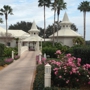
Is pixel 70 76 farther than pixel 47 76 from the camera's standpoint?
Yes

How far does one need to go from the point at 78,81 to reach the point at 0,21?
43.0 m

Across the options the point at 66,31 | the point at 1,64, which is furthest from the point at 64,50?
the point at 66,31

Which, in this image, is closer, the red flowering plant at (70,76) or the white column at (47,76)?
the white column at (47,76)

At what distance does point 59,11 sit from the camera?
64375 mm

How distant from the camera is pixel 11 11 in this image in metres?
65.4

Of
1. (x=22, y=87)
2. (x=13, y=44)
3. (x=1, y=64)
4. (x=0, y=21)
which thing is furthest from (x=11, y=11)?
(x=22, y=87)

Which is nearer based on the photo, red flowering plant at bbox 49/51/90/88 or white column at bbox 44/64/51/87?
white column at bbox 44/64/51/87

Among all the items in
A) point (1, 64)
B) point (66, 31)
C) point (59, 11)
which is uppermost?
point (59, 11)

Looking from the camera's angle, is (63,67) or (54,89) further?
(63,67)

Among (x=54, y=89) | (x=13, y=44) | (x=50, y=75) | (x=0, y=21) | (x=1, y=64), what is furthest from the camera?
(x=13, y=44)

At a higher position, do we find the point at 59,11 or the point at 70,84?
the point at 59,11

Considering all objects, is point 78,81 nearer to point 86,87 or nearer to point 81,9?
point 86,87

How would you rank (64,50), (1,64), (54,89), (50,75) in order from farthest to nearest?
(64,50) → (1,64) → (50,75) → (54,89)

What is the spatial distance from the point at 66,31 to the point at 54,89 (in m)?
56.9
